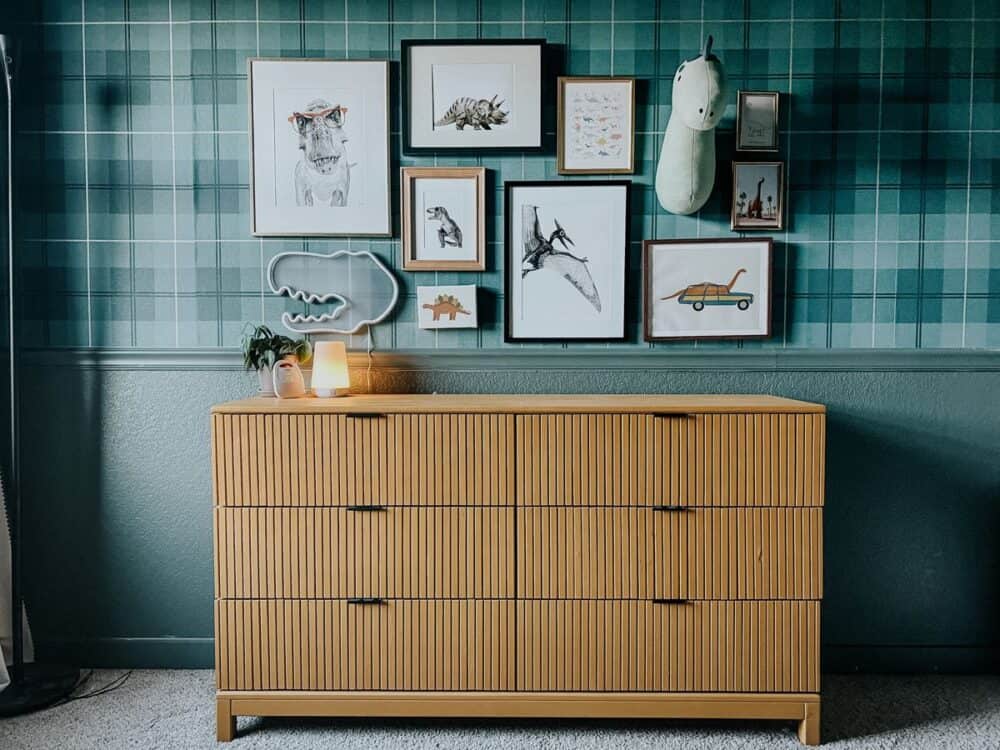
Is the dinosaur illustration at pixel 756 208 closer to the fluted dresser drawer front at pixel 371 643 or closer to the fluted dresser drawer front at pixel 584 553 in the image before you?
the fluted dresser drawer front at pixel 584 553

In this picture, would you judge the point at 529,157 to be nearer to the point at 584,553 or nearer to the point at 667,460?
the point at 667,460

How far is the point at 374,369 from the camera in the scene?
2.34 meters

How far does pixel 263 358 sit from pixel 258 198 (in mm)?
535

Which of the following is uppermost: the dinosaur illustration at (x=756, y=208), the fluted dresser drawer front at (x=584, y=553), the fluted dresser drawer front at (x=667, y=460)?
the dinosaur illustration at (x=756, y=208)

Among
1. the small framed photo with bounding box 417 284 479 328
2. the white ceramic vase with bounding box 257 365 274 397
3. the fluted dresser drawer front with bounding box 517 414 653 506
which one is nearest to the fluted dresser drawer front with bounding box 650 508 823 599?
the fluted dresser drawer front with bounding box 517 414 653 506

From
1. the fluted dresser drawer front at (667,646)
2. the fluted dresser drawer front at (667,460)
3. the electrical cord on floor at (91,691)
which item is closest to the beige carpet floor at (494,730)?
the electrical cord on floor at (91,691)

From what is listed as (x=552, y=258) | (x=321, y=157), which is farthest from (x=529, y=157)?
(x=321, y=157)

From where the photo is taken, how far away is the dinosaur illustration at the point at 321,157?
2283 millimetres

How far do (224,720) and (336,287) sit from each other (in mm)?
1326

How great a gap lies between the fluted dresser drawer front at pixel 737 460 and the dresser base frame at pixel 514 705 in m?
Result: 0.55

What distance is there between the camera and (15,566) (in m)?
2.16

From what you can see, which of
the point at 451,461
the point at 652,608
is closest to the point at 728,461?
the point at 652,608

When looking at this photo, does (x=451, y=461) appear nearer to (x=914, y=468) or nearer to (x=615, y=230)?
(x=615, y=230)

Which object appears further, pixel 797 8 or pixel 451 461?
pixel 797 8
